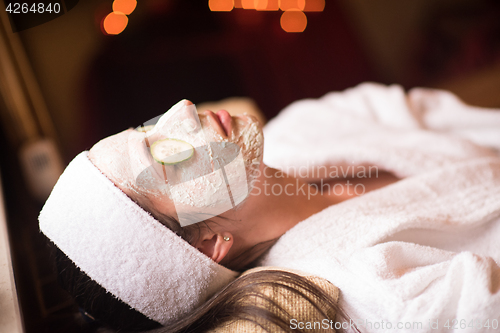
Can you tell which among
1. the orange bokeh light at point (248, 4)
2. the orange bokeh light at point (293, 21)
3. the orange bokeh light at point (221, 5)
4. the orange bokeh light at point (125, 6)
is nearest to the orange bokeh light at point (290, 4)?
the orange bokeh light at point (293, 21)

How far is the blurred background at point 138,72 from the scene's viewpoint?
25.0 inches

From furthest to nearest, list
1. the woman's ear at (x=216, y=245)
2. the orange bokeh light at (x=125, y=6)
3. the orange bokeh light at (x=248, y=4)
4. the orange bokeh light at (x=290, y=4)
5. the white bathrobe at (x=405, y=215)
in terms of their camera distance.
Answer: the orange bokeh light at (x=290, y=4) → the orange bokeh light at (x=248, y=4) → the orange bokeh light at (x=125, y=6) → the woman's ear at (x=216, y=245) → the white bathrobe at (x=405, y=215)

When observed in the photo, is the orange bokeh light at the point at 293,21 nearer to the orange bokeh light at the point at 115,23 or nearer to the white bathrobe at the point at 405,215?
the white bathrobe at the point at 405,215

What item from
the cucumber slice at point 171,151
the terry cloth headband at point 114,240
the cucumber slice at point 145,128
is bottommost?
the terry cloth headband at point 114,240

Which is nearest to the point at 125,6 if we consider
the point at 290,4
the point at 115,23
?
the point at 115,23

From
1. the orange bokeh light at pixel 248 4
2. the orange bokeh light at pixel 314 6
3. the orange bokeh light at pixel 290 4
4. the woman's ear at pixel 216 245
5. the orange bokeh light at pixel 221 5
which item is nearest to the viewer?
the woman's ear at pixel 216 245

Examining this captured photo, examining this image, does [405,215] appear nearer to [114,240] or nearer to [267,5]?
[114,240]

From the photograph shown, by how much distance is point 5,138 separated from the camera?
2.51 ft

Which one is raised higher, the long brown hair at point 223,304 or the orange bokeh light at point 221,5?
the orange bokeh light at point 221,5

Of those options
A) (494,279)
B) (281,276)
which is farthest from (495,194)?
(281,276)

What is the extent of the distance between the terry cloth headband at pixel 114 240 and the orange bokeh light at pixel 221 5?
24.5 inches

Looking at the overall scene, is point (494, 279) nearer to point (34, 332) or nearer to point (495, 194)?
point (495, 194)

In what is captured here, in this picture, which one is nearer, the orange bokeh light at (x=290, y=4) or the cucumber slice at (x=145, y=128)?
the cucumber slice at (x=145, y=128)

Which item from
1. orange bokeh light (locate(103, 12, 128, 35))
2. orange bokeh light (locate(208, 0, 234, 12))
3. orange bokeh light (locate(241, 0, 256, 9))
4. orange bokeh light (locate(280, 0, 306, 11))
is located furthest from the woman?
orange bokeh light (locate(280, 0, 306, 11))
